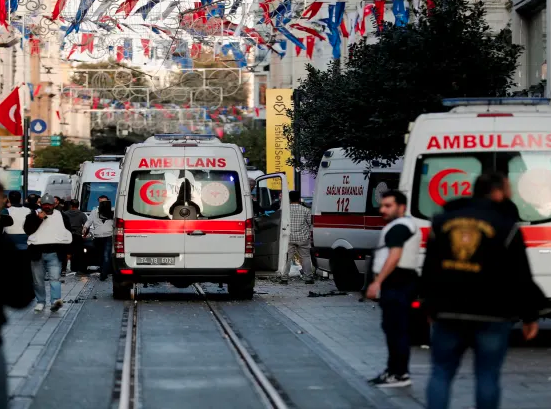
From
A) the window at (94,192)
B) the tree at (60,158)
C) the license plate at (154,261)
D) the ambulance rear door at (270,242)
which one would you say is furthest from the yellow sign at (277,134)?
the tree at (60,158)

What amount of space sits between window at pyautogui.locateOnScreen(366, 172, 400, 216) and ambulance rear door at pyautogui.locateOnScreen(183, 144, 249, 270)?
9.68 feet

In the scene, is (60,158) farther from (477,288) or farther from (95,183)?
(477,288)

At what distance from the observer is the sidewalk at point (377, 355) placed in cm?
1052

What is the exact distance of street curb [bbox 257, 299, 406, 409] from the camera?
10.4 meters

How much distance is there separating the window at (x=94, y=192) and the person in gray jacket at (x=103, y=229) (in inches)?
210

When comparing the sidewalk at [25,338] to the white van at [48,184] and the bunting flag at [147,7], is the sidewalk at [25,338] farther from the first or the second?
the white van at [48,184]

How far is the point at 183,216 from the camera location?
69.4 feet

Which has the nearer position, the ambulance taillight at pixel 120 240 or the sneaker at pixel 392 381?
the sneaker at pixel 392 381

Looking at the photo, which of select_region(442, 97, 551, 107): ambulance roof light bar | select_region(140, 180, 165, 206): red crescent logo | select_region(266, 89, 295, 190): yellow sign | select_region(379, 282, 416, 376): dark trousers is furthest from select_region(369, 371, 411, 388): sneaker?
select_region(266, 89, 295, 190): yellow sign

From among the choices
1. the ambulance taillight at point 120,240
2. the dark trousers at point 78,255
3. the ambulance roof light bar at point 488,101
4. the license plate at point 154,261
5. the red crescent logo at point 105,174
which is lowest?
the dark trousers at point 78,255

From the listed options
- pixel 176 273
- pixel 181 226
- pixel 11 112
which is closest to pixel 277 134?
pixel 11 112

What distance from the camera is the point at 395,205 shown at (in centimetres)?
1086

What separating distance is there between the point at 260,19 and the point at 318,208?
856 centimetres

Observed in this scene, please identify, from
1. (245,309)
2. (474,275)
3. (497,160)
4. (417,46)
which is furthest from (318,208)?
(474,275)
